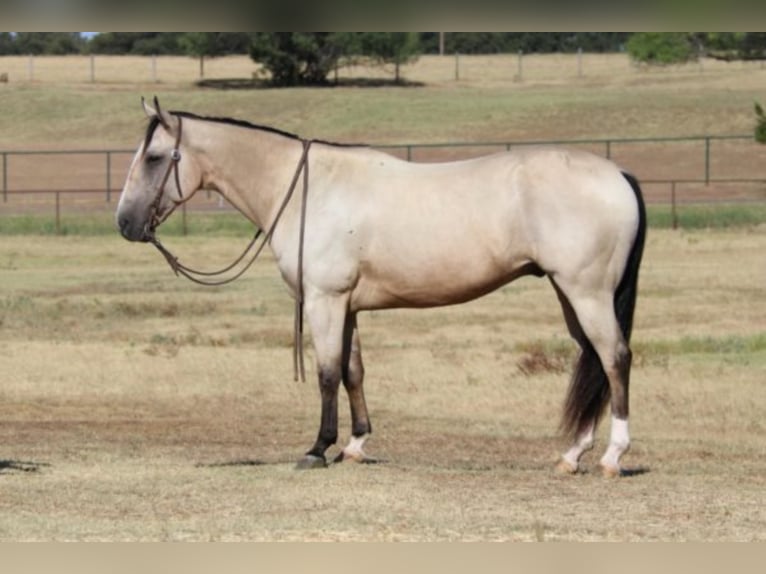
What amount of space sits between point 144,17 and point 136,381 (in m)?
14.7

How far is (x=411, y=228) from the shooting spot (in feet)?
34.2

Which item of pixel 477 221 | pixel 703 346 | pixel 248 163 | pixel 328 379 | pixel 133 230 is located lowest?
pixel 703 346

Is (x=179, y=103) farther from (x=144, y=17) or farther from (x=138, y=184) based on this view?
(x=144, y=17)

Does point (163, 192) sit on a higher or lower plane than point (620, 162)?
higher

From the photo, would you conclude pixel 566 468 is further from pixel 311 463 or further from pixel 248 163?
pixel 248 163

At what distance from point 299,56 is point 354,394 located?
6330 cm

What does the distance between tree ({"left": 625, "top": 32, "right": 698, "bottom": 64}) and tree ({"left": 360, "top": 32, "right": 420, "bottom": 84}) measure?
11030mm

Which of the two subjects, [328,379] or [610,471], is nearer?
[610,471]

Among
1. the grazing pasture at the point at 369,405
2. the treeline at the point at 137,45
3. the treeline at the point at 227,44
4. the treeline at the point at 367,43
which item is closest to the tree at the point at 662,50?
the treeline at the point at 367,43

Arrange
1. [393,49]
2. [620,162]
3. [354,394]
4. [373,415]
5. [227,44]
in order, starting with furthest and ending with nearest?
[227,44], [393,49], [620,162], [373,415], [354,394]

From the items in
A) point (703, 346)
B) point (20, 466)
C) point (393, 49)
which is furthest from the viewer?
point (393, 49)

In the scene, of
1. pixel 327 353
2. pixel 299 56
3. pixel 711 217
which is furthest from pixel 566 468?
pixel 299 56

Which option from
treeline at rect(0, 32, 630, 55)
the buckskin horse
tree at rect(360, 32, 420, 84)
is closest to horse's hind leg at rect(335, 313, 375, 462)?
the buckskin horse

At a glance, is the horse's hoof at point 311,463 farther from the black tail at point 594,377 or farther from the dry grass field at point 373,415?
the black tail at point 594,377
